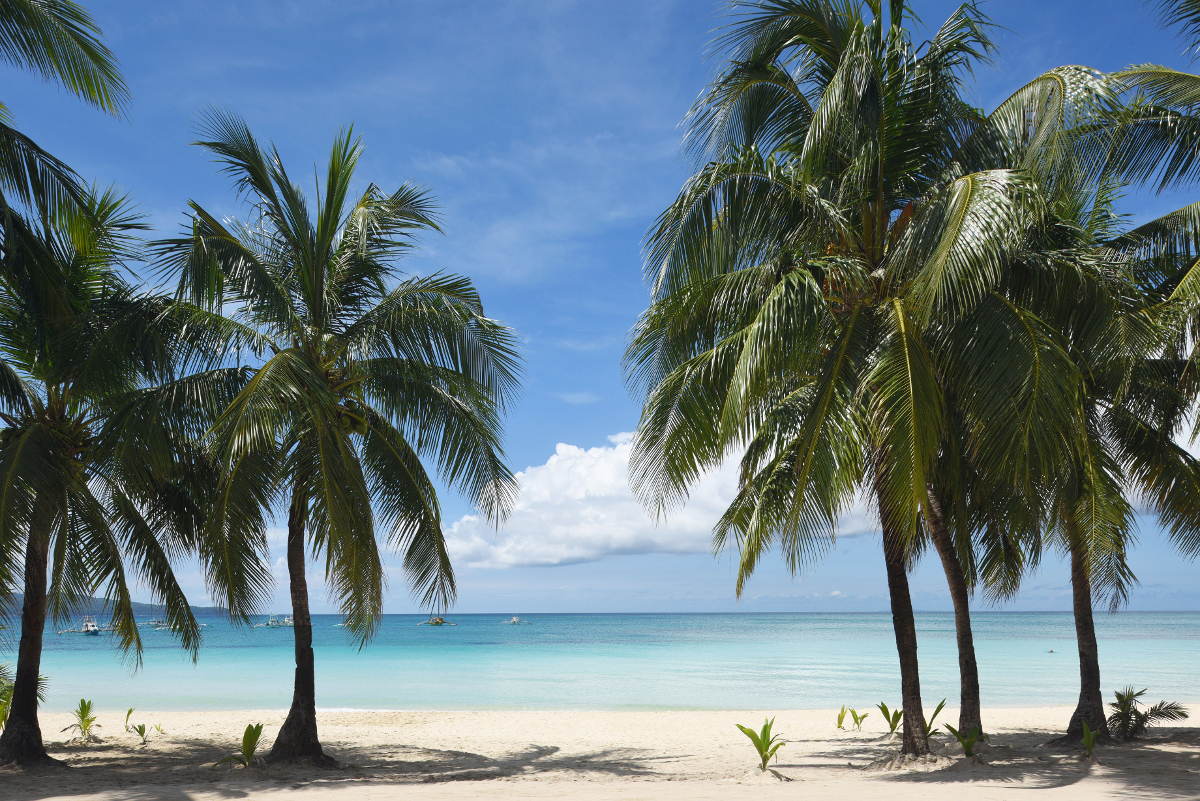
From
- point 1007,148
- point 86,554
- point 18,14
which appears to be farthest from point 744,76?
point 86,554

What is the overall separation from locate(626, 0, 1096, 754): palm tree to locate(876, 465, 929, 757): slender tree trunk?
0.03 m

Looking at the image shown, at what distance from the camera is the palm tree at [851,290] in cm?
610

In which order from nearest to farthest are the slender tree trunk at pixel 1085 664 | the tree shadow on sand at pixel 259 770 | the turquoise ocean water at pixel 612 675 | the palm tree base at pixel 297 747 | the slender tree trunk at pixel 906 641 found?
the tree shadow on sand at pixel 259 770 → the slender tree trunk at pixel 906 641 → the palm tree base at pixel 297 747 → the slender tree trunk at pixel 1085 664 → the turquoise ocean water at pixel 612 675

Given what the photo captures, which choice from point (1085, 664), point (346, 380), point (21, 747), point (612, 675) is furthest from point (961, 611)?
point (612, 675)

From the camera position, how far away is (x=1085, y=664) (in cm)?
917

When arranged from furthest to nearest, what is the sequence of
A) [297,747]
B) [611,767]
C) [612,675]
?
1. [612,675]
2. [611,767]
3. [297,747]

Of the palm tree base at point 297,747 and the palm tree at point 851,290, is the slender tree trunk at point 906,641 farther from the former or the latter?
the palm tree base at point 297,747

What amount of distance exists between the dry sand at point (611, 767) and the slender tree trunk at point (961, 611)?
443 millimetres

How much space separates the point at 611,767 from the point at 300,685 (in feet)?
11.8

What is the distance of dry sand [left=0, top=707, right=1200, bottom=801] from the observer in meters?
6.80

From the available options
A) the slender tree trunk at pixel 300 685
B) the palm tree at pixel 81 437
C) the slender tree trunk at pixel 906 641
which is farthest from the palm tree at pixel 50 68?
the slender tree trunk at pixel 906 641

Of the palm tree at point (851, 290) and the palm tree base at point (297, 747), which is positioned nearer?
the palm tree at point (851, 290)

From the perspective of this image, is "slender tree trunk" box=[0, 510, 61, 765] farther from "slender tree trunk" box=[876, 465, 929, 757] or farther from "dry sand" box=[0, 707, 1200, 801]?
"slender tree trunk" box=[876, 465, 929, 757]

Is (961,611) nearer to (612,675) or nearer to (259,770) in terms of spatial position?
(259,770)
